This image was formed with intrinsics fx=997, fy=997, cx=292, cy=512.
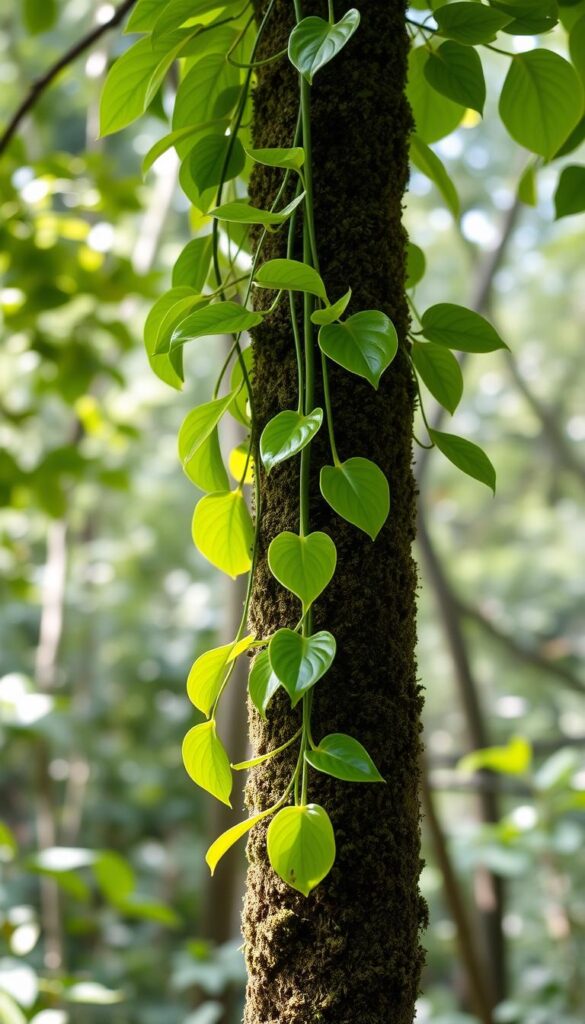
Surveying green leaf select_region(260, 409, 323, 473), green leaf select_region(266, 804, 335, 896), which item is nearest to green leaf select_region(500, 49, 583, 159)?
green leaf select_region(260, 409, 323, 473)

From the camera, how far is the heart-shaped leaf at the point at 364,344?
349 mm

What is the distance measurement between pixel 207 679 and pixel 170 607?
11.9 feet

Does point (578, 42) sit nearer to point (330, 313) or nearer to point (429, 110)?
point (429, 110)

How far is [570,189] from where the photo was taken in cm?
54

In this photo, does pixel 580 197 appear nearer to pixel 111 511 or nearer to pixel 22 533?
pixel 22 533

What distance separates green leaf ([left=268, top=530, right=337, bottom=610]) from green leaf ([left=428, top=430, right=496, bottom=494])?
4.2 inches

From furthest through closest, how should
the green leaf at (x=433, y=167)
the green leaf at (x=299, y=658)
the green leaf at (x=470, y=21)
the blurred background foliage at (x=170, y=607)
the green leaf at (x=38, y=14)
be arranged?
the blurred background foliage at (x=170, y=607), the green leaf at (x=38, y=14), the green leaf at (x=433, y=167), the green leaf at (x=470, y=21), the green leaf at (x=299, y=658)

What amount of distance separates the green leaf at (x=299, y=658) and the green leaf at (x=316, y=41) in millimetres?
198

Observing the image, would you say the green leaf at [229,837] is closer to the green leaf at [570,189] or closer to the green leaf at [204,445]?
the green leaf at [204,445]

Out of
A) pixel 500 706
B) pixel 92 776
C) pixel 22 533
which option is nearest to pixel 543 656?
pixel 500 706

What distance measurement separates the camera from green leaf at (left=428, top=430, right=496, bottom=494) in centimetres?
43

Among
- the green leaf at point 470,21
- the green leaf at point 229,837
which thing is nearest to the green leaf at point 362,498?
the green leaf at point 229,837

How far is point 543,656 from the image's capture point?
11.6ft

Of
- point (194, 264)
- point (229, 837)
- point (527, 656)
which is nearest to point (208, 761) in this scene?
point (229, 837)
